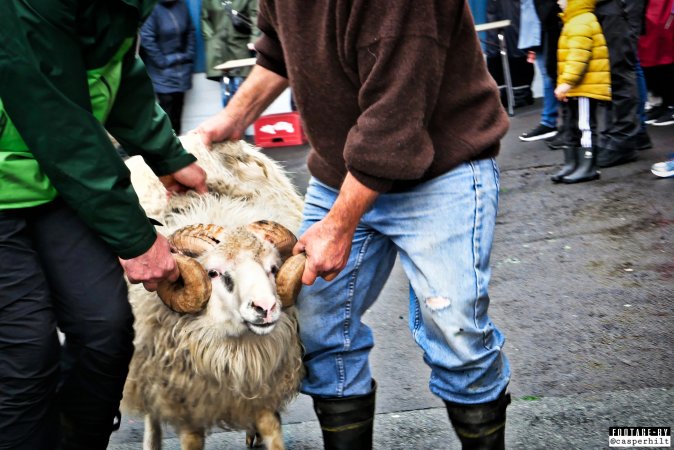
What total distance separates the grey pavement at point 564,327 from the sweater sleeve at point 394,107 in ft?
4.60

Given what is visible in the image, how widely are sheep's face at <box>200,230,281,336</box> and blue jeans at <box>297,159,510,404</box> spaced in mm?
153

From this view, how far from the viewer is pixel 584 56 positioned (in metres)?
6.46

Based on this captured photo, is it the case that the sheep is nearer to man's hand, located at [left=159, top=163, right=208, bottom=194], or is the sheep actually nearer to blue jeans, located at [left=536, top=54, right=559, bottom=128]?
man's hand, located at [left=159, top=163, right=208, bottom=194]

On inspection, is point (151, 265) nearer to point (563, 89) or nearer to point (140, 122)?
point (140, 122)

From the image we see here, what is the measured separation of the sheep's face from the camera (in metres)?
2.72

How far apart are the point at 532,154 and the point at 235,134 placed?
5365 millimetres

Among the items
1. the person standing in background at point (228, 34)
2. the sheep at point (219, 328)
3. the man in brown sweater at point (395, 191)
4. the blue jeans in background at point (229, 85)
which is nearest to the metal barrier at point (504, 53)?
the person standing in background at point (228, 34)

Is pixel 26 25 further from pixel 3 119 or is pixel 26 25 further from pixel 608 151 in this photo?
pixel 608 151

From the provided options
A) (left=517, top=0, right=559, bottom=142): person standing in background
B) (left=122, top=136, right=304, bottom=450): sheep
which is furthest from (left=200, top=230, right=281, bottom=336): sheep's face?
(left=517, top=0, right=559, bottom=142): person standing in background

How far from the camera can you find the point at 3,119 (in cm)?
228

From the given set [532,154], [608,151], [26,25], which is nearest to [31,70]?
[26,25]

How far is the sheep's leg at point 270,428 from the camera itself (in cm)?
313

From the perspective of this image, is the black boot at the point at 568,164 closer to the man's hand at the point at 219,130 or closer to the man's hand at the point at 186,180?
the man's hand at the point at 219,130

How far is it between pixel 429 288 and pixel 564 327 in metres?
2.00
